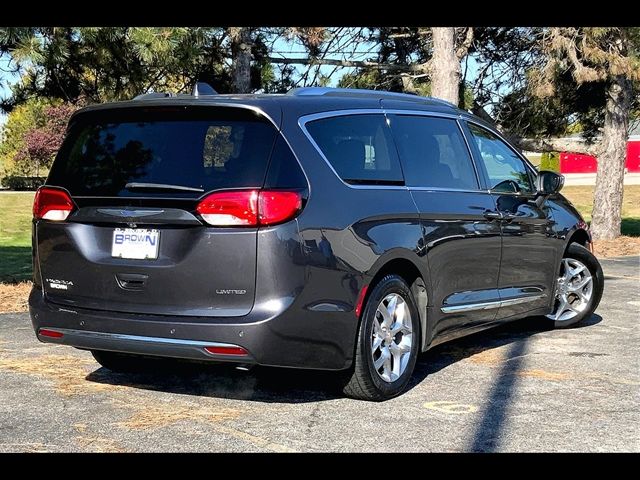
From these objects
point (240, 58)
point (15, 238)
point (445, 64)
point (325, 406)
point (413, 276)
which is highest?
point (445, 64)

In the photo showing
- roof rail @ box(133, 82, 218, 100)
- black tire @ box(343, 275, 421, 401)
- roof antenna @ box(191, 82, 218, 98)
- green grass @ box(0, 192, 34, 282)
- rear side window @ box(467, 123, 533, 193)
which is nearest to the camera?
black tire @ box(343, 275, 421, 401)

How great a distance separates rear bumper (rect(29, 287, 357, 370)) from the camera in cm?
488

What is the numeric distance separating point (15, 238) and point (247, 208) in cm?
2151

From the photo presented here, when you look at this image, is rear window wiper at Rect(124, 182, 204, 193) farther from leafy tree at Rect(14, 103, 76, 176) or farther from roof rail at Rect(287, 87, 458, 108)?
leafy tree at Rect(14, 103, 76, 176)

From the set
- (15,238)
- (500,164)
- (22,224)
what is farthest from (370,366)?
(22,224)

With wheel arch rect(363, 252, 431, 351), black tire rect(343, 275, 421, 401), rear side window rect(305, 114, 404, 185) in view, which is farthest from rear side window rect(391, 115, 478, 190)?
black tire rect(343, 275, 421, 401)

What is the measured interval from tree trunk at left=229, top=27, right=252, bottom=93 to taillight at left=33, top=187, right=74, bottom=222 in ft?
28.9

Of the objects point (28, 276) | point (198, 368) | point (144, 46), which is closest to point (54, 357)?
point (198, 368)

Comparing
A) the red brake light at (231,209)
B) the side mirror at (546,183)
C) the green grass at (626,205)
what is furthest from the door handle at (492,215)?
the green grass at (626,205)

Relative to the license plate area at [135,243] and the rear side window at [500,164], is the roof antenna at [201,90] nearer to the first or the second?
the license plate area at [135,243]

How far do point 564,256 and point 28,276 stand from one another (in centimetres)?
862

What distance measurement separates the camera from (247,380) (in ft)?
19.7

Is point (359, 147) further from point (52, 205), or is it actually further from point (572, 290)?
point (572, 290)
